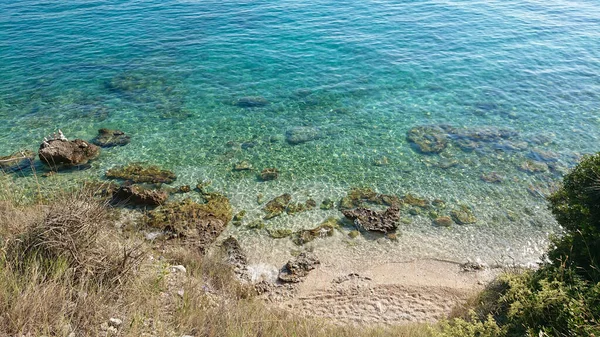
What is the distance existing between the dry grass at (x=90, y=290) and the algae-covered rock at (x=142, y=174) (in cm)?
757

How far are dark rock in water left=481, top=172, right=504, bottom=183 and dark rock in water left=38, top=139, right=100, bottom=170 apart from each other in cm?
1754

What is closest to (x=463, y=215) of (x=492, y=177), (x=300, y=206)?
(x=492, y=177)

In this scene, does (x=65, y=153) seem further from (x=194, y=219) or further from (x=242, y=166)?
(x=242, y=166)

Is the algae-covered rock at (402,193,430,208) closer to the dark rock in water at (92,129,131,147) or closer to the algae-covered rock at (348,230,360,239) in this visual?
the algae-covered rock at (348,230,360,239)

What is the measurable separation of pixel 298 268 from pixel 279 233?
191 centimetres

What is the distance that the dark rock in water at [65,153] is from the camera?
663 inches

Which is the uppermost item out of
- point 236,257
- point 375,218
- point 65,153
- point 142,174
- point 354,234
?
Answer: point 65,153

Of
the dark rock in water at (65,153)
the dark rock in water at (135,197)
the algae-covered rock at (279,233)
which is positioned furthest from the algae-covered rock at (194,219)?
the dark rock in water at (65,153)

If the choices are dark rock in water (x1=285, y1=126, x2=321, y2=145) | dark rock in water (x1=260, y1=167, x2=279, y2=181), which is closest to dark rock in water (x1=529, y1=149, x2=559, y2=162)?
dark rock in water (x1=285, y1=126, x2=321, y2=145)

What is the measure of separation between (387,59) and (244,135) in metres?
Answer: 14.1

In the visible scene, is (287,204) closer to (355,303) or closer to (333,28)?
(355,303)

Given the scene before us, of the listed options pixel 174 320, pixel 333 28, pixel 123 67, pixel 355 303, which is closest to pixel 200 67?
pixel 123 67

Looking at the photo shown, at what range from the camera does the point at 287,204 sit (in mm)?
15578

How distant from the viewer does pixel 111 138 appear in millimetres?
19500
